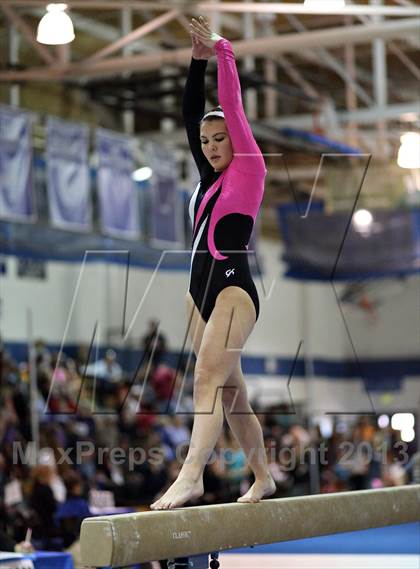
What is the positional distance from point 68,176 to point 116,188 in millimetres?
841

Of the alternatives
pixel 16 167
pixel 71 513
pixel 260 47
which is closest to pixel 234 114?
pixel 71 513

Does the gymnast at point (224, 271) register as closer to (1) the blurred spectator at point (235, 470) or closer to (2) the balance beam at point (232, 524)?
(2) the balance beam at point (232, 524)

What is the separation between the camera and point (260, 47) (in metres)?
13.8

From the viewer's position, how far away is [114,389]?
15.0 m

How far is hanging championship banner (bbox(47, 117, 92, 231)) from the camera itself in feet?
42.2

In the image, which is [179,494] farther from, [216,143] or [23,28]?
[23,28]

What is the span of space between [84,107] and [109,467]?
687 centimetres

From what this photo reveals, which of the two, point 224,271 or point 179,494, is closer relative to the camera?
point 179,494

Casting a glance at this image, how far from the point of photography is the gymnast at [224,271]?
4422mm

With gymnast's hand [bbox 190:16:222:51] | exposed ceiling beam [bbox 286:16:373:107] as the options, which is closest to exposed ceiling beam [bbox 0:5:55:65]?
exposed ceiling beam [bbox 286:16:373:107]

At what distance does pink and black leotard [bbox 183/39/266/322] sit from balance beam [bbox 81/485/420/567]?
0.82m

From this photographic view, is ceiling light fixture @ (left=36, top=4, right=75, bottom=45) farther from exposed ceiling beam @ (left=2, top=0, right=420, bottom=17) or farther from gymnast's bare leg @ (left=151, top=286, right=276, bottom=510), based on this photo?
gymnast's bare leg @ (left=151, top=286, right=276, bottom=510)

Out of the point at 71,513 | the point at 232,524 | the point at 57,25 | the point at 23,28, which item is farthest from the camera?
the point at 23,28

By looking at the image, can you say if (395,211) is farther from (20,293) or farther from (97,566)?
(97,566)
